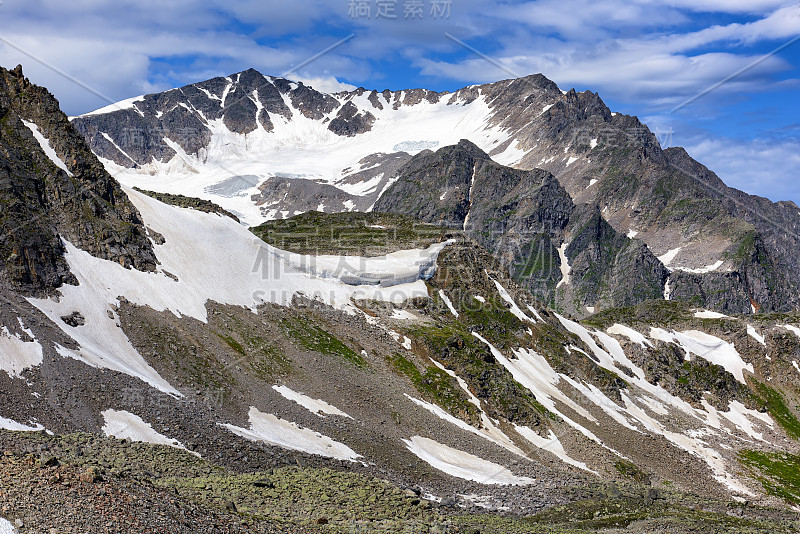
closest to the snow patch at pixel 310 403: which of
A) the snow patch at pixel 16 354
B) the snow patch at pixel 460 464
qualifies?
the snow patch at pixel 460 464

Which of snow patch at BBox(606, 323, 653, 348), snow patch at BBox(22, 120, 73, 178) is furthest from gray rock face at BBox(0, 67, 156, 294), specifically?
snow patch at BBox(606, 323, 653, 348)

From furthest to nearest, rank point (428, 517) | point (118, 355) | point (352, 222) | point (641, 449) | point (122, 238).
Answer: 1. point (352, 222)
2. point (641, 449)
3. point (122, 238)
4. point (118, 355)
5. point (428, 517)

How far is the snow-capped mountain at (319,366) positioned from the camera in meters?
57.8

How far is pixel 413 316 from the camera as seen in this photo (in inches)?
4427

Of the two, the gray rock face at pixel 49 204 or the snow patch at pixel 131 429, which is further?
the gray rock face at pixel 49 204

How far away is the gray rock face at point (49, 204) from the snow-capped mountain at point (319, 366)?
25 centimetres

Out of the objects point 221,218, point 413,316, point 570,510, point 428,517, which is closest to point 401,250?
point 413,316

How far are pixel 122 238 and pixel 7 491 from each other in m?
59.5

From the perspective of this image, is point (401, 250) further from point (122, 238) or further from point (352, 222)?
point (122, 238)

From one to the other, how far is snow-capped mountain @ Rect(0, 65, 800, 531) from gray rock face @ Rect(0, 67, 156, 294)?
254mm

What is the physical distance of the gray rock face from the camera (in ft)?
227

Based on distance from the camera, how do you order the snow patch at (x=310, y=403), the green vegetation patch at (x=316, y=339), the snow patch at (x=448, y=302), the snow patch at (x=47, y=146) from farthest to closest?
the snow patch at (x=448, y=302)
the green vegetation patch at (x=316, y=339)
the snow patch at (x=47, y=146)
the snow patch at (x=310, y=403)

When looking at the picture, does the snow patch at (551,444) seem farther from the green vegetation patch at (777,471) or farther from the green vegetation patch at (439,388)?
the green vegetation patch at (777,471)

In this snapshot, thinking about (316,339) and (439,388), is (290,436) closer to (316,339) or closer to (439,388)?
(316,339)
